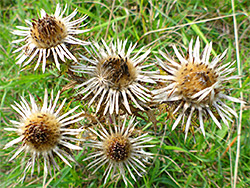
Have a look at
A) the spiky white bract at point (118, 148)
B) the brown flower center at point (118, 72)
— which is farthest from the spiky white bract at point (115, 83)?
the spiky white bract at point (118, 148)

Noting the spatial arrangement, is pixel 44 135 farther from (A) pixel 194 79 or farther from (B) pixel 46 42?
(A) pixel 194 79

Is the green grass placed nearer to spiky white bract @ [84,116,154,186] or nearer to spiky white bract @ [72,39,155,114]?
spiky white bract @ [84,116,154,186]

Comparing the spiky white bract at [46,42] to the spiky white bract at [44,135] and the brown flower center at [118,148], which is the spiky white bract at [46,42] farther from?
the brown flower center at [118,148]

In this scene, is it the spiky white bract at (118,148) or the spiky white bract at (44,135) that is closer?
the spiky white bract at (44,135)

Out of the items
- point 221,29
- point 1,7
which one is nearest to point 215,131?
point 221,29

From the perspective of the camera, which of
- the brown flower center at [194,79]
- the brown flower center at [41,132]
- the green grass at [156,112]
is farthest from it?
the green grass at [156,112]

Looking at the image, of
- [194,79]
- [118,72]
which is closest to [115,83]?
[118,72]
